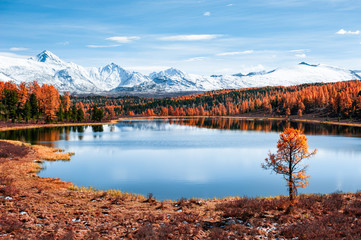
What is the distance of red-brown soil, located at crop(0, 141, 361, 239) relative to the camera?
63.0 ft

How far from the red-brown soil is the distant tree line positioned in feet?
413

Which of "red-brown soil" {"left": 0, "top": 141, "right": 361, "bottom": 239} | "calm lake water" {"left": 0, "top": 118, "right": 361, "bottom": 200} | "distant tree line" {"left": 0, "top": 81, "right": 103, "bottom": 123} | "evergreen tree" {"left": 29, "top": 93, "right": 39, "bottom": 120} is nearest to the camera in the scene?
"red-brown soil" {"left": 0, "top": 141, "right": 361, "bottom": 239}

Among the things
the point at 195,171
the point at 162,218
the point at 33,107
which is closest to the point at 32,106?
the point at 33,107

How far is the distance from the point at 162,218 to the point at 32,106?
477 ft

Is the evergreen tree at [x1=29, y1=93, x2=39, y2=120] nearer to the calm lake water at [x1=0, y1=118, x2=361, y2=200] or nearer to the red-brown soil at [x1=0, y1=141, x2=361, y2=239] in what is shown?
the calm lake water at [x1=0, y1=118, x2=361, y2=200]

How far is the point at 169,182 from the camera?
143 feet

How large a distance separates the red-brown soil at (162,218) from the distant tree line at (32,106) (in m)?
126

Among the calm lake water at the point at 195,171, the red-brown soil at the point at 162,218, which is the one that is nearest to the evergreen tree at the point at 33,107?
the calm lake water at the point at 195,171

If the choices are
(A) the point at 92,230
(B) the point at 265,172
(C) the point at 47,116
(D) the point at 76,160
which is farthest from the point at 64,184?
(C) the point at 47,116

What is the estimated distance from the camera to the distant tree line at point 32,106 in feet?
462

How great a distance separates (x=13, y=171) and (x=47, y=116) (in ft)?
401

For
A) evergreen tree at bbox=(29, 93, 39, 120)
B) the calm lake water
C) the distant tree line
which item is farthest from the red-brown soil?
evergreen tree at bbox=(29, 93, 39, 120)

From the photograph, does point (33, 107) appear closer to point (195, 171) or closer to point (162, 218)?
point (195, 171)

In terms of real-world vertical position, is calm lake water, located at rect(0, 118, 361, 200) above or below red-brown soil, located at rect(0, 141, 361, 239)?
below
